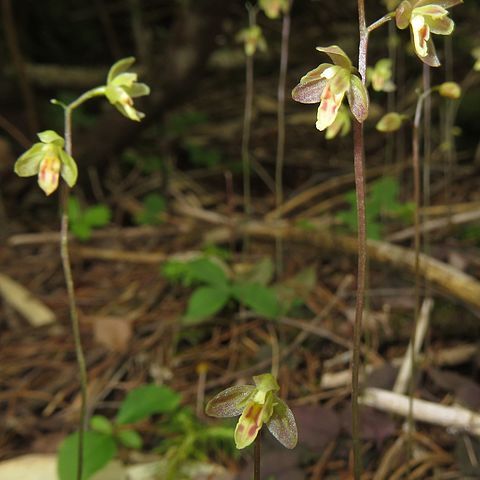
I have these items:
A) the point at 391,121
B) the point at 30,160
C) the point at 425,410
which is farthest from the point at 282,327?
the point at 30,160

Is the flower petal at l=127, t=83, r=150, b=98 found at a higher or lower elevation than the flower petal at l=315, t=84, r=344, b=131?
higher

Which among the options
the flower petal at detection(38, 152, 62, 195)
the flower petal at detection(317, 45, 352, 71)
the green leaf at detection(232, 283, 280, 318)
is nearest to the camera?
the flower petal at detection(317, 45, 352, 71)

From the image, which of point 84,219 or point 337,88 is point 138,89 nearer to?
point 337,88

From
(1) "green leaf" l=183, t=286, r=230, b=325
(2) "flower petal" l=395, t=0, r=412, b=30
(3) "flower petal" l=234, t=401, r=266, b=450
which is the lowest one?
(1) "green leaf" l=183, t=286, r=230, b=325

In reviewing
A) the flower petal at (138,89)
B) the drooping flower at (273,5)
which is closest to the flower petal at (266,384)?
the flower petal at (138,89)

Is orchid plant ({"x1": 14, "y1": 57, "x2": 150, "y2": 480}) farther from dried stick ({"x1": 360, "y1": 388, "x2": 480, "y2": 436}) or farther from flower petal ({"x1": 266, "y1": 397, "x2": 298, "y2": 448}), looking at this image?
dried stick ({"x1": 360, "y1": 388, "x2": 480, "y2": 436})

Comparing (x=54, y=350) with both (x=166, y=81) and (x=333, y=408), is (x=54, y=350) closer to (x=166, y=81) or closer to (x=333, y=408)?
(x=333, y=408)

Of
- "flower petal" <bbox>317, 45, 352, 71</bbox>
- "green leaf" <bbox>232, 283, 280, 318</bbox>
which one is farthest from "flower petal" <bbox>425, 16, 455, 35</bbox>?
"green leaf" <bbox>232, 283, 280, 318</bbox>

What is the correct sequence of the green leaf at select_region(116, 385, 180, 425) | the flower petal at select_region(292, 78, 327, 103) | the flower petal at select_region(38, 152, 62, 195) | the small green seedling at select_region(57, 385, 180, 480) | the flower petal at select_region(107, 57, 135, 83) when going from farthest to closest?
the green leaf at select_region(116, 385, 180, 425), the small green seedling at select_region(57, 385, 180, 480), the flower petal at select_region(107, 57, 135, 83), the flower petal at select_region(38, 152, 62, 195), the flower petal at select_region(292, 78, 327, 103)
